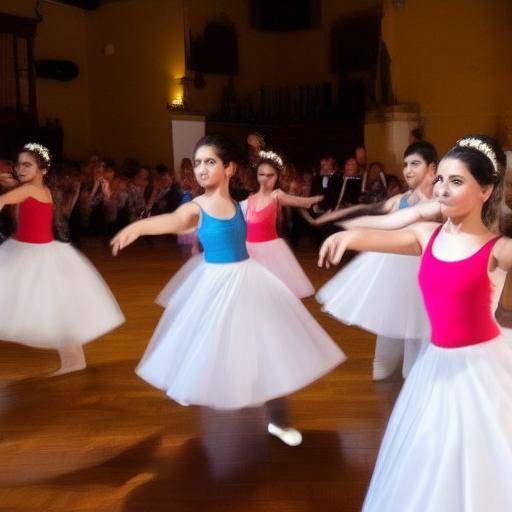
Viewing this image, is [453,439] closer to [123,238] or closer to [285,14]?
[123,238]

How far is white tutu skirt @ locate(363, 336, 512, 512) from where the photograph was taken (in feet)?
5.30

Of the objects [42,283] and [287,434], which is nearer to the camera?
[287,434]

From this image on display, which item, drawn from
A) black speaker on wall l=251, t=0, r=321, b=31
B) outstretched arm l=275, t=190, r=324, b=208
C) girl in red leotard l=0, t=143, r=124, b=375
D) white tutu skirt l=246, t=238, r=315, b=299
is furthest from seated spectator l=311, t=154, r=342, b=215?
black speaker on wall l=251, t=0, r=321, b=31

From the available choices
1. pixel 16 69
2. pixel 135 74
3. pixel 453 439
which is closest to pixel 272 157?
pixel 453 439

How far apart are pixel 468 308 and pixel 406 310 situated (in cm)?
143

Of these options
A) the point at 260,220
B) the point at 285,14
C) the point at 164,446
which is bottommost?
the point at 164,446

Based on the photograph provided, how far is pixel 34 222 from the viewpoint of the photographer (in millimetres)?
3711

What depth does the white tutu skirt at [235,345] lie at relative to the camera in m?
2.51

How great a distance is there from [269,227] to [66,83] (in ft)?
32.9

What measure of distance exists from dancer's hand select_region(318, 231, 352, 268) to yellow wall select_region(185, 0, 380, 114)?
1142 centimetres

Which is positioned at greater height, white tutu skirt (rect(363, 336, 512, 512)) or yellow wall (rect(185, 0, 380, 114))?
yellow wall (rect(185, 0, 380, 114))

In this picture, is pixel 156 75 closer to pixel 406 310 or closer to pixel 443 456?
pixel 406 310

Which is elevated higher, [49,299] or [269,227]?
[269,227]

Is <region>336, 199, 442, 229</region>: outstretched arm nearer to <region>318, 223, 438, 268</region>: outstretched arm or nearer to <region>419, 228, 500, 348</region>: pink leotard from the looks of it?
<region>318, 223, 438, 268</region>: outstretched arm
